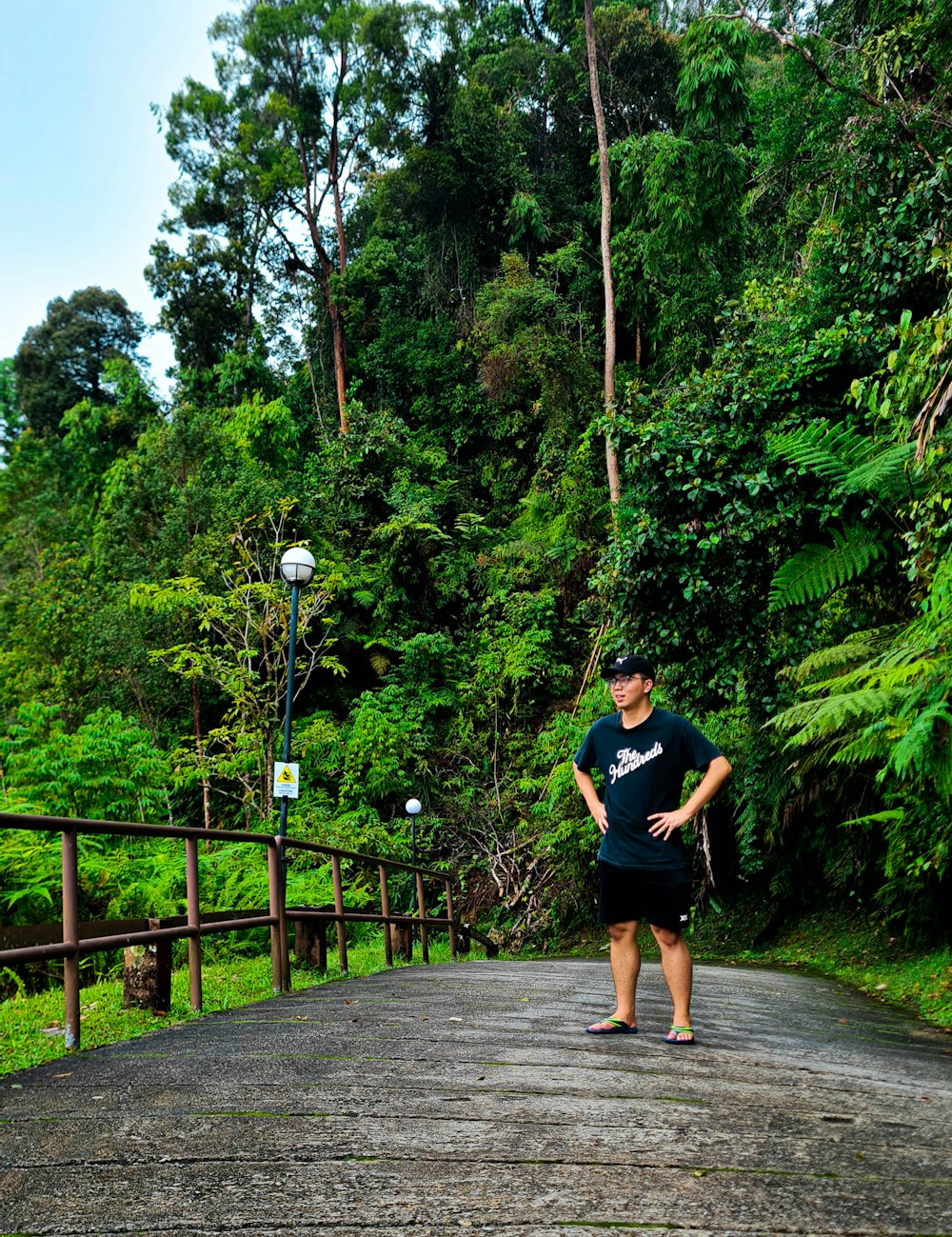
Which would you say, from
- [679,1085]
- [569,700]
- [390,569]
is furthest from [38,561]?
[679,1085]

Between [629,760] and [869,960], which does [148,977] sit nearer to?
[629,760]

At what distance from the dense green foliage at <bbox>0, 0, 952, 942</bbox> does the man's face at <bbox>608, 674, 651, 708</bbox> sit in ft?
5.33

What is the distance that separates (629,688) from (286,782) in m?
7.26

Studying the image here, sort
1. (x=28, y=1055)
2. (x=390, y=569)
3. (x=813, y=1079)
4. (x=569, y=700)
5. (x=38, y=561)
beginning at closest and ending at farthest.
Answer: (x=813, y=1079) → (x=28, y=1055) → (x=569, y=700) → (x=390, y=569) → (x=38, y=561)

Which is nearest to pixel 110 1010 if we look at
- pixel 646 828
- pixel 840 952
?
pixel 646 828

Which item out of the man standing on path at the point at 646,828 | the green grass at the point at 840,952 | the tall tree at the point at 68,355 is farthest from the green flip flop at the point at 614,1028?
the tall tree at the point at 68,355

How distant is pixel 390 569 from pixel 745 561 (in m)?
15.5

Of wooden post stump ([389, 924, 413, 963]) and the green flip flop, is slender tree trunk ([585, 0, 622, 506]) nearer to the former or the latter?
wooden post stump ([389, 924, 413, 963])

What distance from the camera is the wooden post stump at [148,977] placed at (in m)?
5.31

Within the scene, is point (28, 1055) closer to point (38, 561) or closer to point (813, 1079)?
point (813, 1079)

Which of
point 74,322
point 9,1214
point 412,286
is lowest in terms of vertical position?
point 9,1214

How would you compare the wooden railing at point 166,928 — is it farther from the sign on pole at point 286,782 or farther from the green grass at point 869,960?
the green grass at point 869,960

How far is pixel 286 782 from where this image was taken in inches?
437

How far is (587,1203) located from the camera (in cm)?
226
